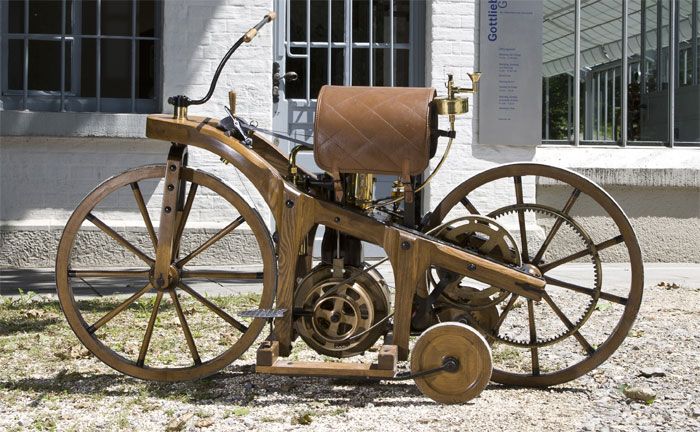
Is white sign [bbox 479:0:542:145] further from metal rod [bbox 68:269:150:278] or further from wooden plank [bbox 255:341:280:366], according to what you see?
wooden plank [bbox 255:341:280:366]

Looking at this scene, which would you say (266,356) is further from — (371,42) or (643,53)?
(643,53)

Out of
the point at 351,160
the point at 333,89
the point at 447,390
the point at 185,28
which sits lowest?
the point at 447,390

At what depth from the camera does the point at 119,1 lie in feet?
32.0

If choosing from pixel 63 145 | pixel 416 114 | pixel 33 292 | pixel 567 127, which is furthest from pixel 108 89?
pixel 416 114

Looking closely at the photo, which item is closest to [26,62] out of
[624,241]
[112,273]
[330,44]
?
[330,44]

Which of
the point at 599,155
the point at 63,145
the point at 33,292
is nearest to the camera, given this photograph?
the point at 33,292

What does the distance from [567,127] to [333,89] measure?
633 cm

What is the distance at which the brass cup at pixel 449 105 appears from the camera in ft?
14.0

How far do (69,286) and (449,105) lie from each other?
65.9 inches

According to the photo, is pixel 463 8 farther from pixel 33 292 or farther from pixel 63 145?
pixel 33 292

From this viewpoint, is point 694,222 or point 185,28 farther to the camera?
point 694,222

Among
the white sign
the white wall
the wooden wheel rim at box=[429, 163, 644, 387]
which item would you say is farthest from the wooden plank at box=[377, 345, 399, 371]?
the white sign

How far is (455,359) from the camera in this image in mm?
4207

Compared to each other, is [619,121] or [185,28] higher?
[185,28]
